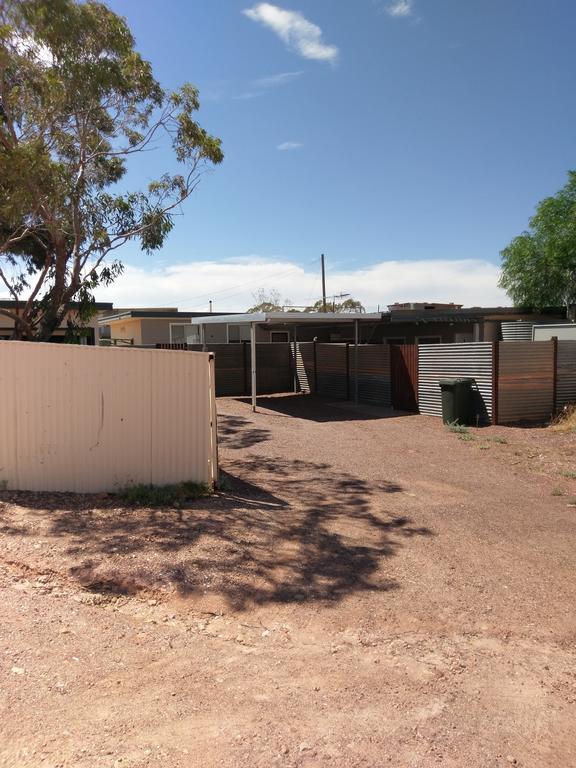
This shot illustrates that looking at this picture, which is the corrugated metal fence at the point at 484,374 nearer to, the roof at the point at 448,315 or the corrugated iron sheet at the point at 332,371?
the corrugated iron sheet at the point at 332,371

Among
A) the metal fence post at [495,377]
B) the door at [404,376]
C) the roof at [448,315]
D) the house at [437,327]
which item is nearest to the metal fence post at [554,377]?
the metal fence post at [495,377]

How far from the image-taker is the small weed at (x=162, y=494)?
6.50 metres

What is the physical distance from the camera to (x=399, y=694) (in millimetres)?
3373

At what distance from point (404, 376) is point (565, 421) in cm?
428

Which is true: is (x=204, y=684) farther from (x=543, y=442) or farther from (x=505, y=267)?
(x=505, y=267)

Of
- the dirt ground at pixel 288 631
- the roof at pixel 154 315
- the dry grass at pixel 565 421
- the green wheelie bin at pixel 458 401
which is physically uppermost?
the roof at pixel 154 315

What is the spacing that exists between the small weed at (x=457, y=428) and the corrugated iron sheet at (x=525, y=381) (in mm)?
918

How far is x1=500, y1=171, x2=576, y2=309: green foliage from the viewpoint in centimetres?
2958

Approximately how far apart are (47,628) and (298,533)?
278cm

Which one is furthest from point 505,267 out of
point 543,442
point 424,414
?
point 543,442

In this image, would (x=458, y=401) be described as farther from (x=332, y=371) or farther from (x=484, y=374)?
(x=332, y=371)

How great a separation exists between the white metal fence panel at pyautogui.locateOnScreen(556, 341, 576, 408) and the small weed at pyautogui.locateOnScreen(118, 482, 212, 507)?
10.2m

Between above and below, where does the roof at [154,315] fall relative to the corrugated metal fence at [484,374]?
above

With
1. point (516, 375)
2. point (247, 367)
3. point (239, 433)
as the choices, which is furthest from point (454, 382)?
point (247, 367)
